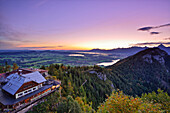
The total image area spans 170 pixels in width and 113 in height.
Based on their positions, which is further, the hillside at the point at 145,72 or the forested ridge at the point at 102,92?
the hillside at the point at 145,72

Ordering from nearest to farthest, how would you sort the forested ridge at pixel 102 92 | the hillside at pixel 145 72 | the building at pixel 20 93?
the forested ridge at pixel 102 92 < the building at pixel 20 93 < the hillside at pixel 145 72

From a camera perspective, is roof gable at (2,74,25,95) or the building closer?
the building

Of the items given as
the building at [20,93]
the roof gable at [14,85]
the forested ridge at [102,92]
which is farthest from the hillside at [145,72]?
the roof gable at [14,85]

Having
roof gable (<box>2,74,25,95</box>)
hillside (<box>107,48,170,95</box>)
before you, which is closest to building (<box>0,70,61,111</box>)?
roof gable (<box>2,74,25,95</box>)

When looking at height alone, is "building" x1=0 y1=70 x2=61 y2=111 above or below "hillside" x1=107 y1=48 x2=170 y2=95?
above

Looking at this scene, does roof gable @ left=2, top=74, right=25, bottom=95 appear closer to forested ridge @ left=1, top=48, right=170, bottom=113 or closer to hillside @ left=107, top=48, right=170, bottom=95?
forested ridge @ left=1, top=48, right=170, bottom=113

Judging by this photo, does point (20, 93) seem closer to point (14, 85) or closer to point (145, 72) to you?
point (14, 85)

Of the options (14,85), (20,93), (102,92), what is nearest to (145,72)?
(102,92)

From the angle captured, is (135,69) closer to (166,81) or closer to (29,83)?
(166,81)

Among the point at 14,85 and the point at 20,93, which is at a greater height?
the point at 14,85

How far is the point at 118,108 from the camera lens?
9.69 m

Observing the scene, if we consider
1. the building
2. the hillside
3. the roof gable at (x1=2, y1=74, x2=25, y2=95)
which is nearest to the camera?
the building

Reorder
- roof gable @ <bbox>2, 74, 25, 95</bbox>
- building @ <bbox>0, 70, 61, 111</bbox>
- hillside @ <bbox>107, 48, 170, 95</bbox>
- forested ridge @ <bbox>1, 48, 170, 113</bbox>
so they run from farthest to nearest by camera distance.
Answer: hillside @ <bbox>107, 48, 170, 95</bbox>
roof gable @ <bbox>2, 74, 25, 95</bbox>
building @ <bbox>0, 70, 61, 111</bbox>
forested ridge @ <bbox>1, 48, 170, 113</bbox>

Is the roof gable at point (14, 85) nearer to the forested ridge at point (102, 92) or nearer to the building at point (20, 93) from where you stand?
the building at point (20, 93)
